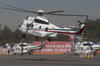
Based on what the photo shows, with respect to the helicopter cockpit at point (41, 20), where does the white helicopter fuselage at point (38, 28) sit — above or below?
below

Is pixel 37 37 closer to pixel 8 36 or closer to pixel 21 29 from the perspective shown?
pixel 21 29

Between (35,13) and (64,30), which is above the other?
(35,13)

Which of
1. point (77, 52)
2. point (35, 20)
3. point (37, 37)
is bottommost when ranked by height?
point (77, 52)

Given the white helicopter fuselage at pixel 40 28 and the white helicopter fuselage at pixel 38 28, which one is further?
the white helicopter fuselage at pixel 38 28

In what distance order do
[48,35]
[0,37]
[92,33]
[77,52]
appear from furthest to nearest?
[92,33], [0,37], [77,52], [48,35]

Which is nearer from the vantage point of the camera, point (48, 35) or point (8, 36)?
point (48, 35)

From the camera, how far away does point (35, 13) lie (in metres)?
34.4

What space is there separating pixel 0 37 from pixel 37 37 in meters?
81.6

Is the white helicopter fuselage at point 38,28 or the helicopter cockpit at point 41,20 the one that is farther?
the helicopter cockpit at point 41,20

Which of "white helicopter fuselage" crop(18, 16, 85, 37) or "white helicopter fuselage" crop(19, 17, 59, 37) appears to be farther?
"white helicopter fuselage" crop(19, 17, 59, 37)

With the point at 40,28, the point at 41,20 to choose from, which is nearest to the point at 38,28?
the point at 40,28

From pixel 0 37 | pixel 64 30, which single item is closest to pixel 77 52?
pixel 64 30

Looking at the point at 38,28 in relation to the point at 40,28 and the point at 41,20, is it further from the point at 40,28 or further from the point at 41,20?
the point at 41,20

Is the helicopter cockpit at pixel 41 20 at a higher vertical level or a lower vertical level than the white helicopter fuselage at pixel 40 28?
higher
